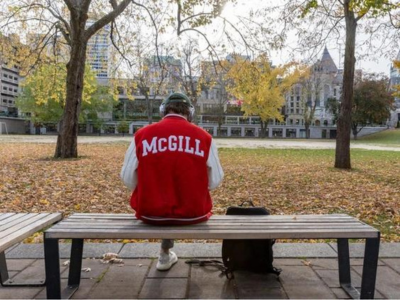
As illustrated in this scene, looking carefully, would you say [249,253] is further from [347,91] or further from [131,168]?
[347,91]

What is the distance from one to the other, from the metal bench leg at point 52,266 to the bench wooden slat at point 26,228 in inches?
8.4

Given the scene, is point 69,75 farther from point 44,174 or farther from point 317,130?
point 317,130

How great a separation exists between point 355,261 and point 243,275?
1.27 metres

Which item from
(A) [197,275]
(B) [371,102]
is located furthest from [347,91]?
(B) [371,102]

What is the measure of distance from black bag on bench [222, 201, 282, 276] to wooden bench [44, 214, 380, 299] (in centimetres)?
31

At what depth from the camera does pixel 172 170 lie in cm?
280

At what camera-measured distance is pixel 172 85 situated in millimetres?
48125

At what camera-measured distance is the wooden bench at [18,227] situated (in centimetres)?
266

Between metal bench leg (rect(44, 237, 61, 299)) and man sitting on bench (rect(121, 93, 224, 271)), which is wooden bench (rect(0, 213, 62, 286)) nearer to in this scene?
metal bench leg (rect(44, 237, 61, 299))

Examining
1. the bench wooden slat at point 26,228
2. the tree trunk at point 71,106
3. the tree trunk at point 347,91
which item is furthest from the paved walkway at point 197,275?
the tree trunk at point 71,106

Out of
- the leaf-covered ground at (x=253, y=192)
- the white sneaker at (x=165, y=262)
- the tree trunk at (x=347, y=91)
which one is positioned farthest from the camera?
the tree trunk at (x=347, y=91)

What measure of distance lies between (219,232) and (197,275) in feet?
3.08

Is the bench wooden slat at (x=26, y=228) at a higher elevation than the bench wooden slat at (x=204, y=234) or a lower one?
lower

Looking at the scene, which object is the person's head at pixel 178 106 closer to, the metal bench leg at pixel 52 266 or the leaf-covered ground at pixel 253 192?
the metal bench leg at pixel 52 266
